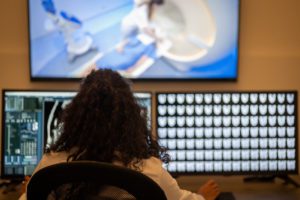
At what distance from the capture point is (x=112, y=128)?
3.68 ft

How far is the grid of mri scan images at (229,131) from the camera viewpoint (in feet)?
6.29

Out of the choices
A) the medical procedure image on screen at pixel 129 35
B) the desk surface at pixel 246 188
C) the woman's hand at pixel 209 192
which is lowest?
the desk surface at pixel 246 188

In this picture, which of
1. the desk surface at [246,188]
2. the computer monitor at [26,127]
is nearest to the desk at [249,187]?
the desk surface at [246,188]

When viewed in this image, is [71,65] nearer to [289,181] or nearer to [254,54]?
[254,54]

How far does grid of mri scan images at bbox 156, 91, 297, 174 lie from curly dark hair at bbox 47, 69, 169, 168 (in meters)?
0.69

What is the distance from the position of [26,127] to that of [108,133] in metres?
0.91

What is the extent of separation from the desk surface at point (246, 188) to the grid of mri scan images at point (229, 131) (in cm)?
8

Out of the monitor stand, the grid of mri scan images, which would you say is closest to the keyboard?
the grid of mri scan images

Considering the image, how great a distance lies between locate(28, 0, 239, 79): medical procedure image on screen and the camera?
208 centimetres

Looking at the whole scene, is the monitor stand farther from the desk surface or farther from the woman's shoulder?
the woman's shoulder

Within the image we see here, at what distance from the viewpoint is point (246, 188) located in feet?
6.32

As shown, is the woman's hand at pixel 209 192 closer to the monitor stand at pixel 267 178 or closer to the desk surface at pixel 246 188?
the desk surface at pixel 246 188

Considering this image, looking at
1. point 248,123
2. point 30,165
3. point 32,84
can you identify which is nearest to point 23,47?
point 32,84

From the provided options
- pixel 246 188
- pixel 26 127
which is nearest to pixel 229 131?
pixel 246 188
